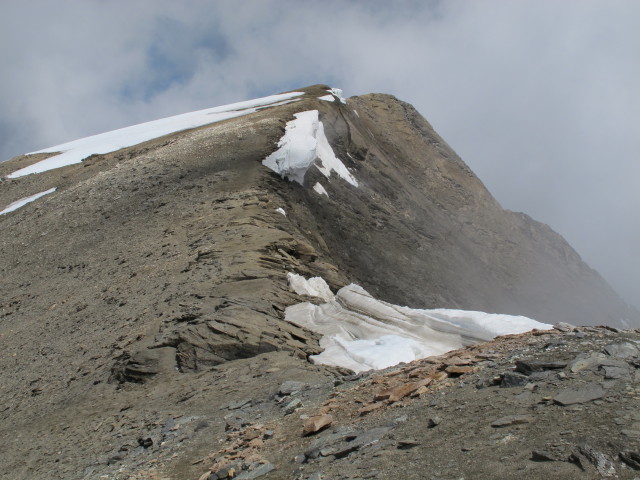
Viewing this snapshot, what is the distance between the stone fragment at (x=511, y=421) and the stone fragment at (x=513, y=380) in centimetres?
97

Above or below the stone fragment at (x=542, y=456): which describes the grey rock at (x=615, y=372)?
above

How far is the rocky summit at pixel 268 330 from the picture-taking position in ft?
23.9

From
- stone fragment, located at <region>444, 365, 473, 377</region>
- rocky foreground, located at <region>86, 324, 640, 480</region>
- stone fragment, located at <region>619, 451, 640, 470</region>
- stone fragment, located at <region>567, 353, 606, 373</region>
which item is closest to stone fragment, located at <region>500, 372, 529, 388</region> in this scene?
rocky foreground, located at <region>86, 324, 640, 480</region>

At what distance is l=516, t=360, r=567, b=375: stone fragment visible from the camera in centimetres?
812

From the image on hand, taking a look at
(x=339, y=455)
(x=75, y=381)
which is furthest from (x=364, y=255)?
(x=339, y=455)

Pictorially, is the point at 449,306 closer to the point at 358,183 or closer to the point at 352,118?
the point at 358,183

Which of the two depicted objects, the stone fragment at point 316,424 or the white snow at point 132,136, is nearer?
the stone fragment at point 316,424

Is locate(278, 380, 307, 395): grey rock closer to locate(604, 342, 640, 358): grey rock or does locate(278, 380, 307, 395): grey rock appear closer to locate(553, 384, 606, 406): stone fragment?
locate(553, 384, 606, 406): stone fragment

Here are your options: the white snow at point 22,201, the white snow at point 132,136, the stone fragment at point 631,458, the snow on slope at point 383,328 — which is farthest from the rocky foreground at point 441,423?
the white snow at point 132,136

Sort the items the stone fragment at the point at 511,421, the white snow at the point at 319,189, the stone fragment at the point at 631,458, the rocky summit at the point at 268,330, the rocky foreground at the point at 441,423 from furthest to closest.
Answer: the white snow at the point at 319,189 < the rocky summit at the point at 268,330 < the stone fragment at the point at 511,421 < the rocky foreground at the point at 441,423 < the stone fragment at the point at 631,458

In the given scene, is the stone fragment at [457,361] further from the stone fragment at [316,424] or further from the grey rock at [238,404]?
the grey rock at [238,404]

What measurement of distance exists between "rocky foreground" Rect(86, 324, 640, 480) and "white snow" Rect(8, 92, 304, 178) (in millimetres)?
26572

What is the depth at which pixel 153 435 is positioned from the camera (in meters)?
10.0

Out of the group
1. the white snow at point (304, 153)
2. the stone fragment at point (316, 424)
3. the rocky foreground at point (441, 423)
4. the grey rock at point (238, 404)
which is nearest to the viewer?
the rocky foreground at point (441, 423)
